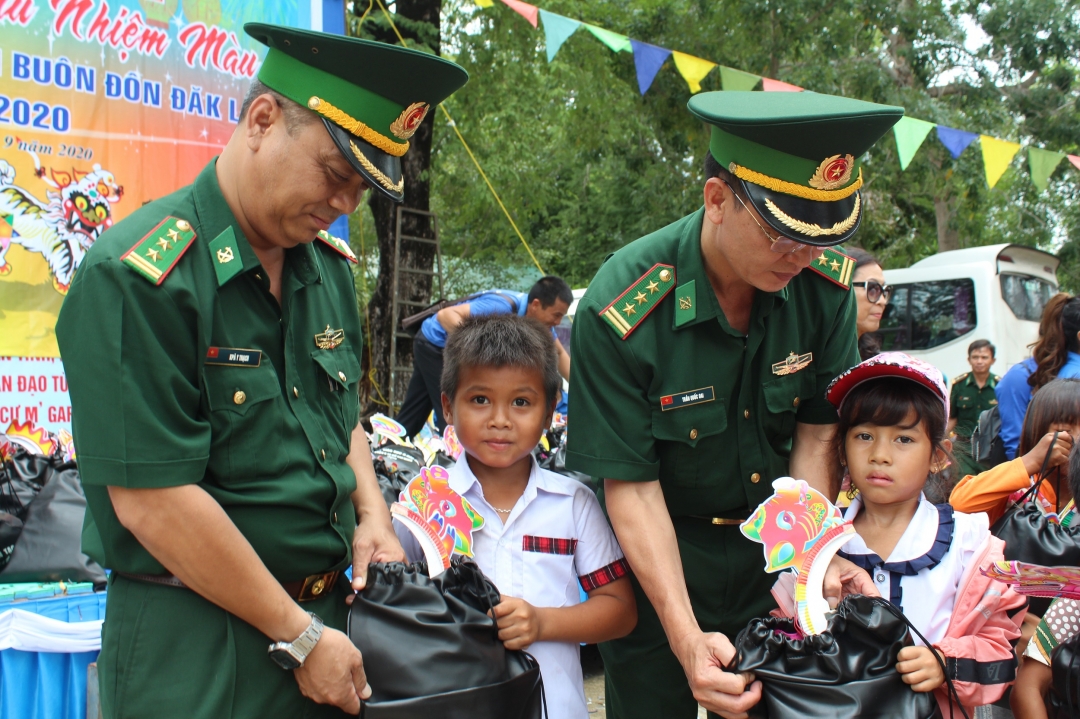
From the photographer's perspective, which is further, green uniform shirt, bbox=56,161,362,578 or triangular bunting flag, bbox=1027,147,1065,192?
triangular bunting flag, bbox=1027,147,1065,192

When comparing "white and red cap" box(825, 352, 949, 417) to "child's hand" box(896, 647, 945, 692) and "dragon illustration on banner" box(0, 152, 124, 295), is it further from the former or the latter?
"dragon illustration on banner" box(0, 152, 124, 295)

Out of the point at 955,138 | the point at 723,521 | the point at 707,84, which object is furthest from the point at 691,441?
the point at 707,84

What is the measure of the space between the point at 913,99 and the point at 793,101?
27.1ft

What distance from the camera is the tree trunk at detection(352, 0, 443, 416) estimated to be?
857 cm

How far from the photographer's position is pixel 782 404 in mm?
2125

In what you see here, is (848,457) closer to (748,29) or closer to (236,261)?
(236,261)

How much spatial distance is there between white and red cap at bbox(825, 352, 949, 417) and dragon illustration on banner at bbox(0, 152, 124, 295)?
12.4 feet

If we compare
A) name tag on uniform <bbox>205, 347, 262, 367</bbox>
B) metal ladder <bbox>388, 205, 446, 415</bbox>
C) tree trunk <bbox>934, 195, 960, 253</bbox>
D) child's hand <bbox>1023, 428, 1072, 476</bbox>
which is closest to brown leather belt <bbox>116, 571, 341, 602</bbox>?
name tag on uniform <bbox>205, 347, 262, 367</bbox>

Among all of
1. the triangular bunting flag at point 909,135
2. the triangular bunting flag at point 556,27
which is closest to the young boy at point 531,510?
the triangular bunting flag at point 556,27

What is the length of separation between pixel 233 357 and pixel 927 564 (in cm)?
152

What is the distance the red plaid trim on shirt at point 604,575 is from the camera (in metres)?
2.14

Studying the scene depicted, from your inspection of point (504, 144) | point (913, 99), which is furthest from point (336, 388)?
point (504, 144)

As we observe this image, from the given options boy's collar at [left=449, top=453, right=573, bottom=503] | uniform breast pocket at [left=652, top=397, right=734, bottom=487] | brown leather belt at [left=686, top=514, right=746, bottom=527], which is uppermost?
uniform breast pocket at [left=652, top=397, right=734, bottom=487]

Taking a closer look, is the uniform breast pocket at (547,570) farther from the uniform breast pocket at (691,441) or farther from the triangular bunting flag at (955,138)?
the triangular bunting flag at (955,138)
